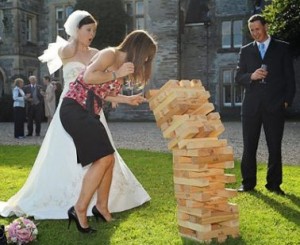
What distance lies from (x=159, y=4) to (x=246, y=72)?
18.0 metres

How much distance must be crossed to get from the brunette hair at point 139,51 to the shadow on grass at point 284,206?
1.95m

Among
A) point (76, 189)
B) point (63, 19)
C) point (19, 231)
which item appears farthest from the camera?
point (63, 19)

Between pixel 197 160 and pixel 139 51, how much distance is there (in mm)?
971

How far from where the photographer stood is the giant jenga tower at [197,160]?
3555 mm

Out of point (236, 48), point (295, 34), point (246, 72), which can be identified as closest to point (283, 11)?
point (295, 34)

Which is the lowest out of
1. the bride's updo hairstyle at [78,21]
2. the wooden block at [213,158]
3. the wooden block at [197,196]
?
the wooden block at [197,196]

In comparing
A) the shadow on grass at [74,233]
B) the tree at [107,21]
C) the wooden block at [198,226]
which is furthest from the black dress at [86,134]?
the tree at [107,21]

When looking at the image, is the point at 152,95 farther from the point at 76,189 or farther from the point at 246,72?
the point at 246,72

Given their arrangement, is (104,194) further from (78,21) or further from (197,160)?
(78,21)

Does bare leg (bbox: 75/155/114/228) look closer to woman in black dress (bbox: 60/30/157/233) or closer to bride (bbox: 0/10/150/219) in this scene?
woman in black dress (bbox: 60/30/157/233)

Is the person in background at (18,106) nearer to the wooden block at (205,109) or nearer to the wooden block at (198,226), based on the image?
the wooden block at (205,109)

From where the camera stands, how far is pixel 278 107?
5.38 metres

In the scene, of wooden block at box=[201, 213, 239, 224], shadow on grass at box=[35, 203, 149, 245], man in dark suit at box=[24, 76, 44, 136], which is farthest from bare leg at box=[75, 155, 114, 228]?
man in dark suit at box=[24, 76, 44, 136]

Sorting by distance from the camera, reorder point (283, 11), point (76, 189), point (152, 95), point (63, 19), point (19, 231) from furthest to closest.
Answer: point (63, 19), point (283, 11), point (76, 189), point (152, 95), point (19, 231)
